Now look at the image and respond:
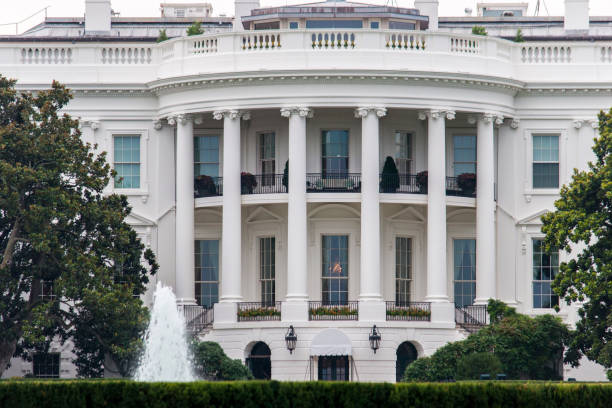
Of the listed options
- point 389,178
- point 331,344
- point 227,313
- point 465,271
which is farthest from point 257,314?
point 465,271

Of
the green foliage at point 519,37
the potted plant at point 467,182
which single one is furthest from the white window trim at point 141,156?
the green foliage at point 519,37

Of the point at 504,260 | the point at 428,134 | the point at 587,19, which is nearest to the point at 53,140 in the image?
the point at 428,134

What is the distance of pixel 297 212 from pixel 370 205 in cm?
264

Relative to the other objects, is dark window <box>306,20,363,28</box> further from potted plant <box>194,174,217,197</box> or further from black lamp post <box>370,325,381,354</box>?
black lamp post <box>370,325,381,354</box>

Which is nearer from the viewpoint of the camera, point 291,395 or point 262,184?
point 291,395

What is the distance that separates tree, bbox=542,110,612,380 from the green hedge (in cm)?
1390

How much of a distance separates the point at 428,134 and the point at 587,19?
11649 mm

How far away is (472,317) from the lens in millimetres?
62000

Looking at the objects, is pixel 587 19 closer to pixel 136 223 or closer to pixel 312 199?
pixel 312 199

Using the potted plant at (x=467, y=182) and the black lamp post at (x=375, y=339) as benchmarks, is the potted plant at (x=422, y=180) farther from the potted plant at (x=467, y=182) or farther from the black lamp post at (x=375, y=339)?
the black lamp post at (x=375, y=339)

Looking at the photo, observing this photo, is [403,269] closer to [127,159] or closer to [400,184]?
[400,184]

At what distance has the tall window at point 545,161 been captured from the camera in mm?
65500

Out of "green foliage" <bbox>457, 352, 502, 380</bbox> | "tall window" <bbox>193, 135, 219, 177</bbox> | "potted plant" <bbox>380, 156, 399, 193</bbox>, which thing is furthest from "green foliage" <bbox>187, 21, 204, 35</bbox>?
"green foliage" <bbox>457, 352, 502, 380</bbox>

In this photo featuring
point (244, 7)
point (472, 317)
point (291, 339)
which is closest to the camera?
point (291, 339)
